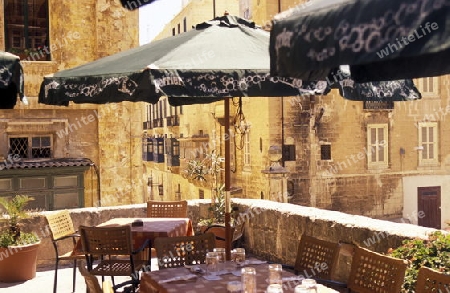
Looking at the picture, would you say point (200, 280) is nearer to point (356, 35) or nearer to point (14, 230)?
point (356, 35)

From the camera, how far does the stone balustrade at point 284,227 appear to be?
6609mm

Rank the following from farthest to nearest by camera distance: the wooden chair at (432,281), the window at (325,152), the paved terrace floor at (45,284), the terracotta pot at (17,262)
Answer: the window at (325,152)
the terracotta pot at (17,262)
the paved terrace floor at (45,284)
the wooden chair at (432,281)

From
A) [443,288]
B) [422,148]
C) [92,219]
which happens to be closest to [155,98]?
[443,288]

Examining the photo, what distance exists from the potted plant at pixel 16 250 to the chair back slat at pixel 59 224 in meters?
0.71

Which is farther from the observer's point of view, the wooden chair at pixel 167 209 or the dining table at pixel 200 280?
the wooden chair at pixel 167 209

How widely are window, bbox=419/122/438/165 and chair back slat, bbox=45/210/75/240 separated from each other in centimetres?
2074

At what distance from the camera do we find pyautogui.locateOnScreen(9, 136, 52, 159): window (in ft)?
41.3

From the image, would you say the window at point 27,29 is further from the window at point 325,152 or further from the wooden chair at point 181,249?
the window at point 325,152

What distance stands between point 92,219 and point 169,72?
5.29 meters

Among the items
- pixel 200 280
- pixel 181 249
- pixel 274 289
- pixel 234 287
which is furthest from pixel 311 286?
pixel 181 249

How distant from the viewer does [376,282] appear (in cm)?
452

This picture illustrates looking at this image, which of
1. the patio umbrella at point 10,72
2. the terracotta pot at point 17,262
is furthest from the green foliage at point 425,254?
the terracotta pot at point 17,262

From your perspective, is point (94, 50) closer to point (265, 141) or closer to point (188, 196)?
point (265, 141)

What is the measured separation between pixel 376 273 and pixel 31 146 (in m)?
10.0
